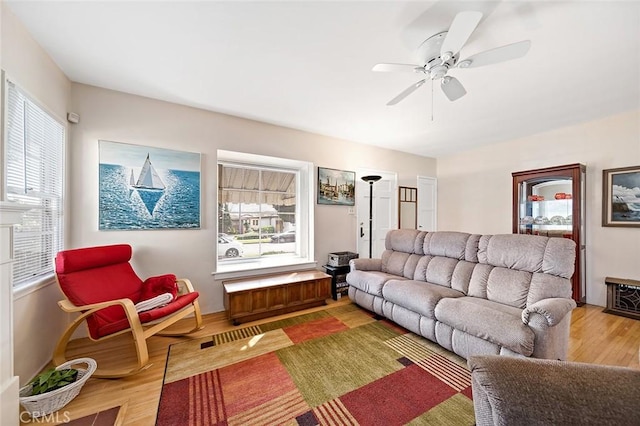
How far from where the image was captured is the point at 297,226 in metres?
4.05

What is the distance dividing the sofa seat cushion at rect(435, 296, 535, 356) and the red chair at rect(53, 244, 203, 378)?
2.41 metres

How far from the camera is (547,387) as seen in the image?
2.54 ft

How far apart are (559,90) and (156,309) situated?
15.0ft

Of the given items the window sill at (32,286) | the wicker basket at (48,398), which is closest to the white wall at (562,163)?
the wicker basket at (48,398)

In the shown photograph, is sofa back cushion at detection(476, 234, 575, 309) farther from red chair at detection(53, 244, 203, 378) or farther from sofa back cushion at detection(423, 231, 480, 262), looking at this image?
red chair at detection(53, 244, 203, 378)

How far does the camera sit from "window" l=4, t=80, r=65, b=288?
1691 millimetres

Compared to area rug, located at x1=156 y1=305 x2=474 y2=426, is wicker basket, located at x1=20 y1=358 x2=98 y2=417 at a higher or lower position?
higher

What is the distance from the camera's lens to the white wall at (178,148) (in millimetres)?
2459

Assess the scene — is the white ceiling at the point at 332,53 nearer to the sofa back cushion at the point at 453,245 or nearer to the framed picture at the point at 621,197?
the framed picture at the point at 621,197

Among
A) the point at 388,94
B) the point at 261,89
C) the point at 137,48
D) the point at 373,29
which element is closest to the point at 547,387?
the point at 373,29

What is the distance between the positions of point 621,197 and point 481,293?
2.74m

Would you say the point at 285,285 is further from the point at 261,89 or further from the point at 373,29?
the point at 373,29

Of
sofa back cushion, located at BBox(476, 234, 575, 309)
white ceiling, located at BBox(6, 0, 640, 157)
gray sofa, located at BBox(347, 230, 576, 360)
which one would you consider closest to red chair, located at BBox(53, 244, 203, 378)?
white ceiling, located at BBox(6, 0, 640, 157)

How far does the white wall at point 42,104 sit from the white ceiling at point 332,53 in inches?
4.3
